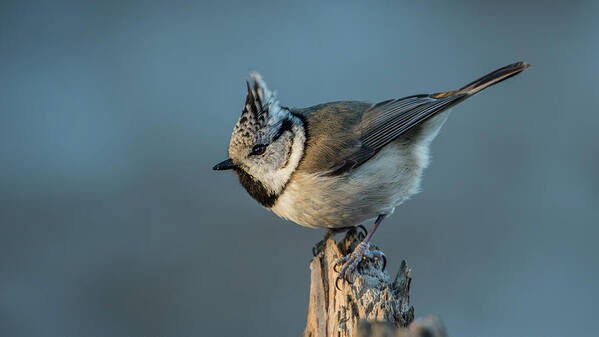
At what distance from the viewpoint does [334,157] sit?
284cm

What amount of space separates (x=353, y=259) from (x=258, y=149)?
76cm

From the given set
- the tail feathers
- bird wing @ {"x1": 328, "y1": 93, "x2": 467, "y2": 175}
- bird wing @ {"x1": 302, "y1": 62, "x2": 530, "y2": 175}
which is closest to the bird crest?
bird wing @ {"x1": 302, "y1": 62, "x2": 530, "y2": 175}

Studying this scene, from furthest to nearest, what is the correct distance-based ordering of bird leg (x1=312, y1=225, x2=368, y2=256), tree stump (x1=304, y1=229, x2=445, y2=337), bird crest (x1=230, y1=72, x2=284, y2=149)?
bird leg (x1=312, y1=225, x2=368, y2=256), bird crest (x1=230, y1=72, x2=284, y2=149), tree stump (x1=304, y1=229, x2=445, y2=337)

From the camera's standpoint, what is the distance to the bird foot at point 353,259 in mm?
2423

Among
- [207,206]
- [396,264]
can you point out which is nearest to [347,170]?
[396,264]

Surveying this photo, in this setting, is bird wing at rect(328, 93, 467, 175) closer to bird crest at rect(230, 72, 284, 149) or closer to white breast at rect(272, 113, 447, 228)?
white breast at rect(272, 113, 447, 228)

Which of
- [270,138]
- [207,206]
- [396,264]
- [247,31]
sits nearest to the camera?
[270,138]

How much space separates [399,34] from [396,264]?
7.82ft

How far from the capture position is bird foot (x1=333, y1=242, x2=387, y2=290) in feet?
7.95

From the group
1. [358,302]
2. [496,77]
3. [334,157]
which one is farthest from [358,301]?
[496,77]

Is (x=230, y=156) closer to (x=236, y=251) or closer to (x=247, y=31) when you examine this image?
(x=236, y=251)

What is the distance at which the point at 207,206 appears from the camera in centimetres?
421

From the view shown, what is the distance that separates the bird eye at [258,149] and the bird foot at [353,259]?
2.31 ft

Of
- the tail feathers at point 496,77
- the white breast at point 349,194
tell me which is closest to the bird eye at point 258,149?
the white breast at point 349,194
